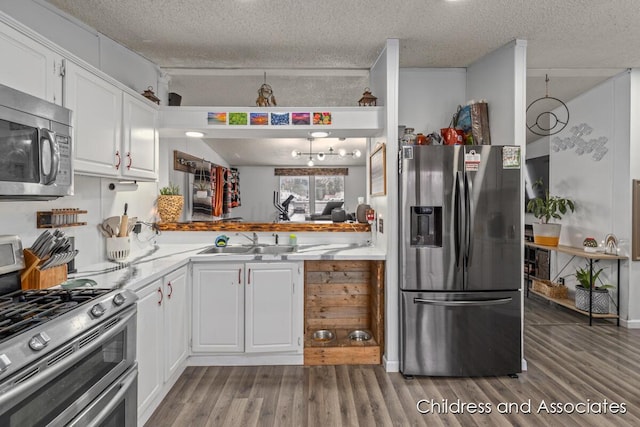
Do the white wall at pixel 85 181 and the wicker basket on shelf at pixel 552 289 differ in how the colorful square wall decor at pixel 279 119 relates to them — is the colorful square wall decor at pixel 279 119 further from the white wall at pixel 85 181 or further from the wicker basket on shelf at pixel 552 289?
the wicker basket on shelf at pixel 552 289

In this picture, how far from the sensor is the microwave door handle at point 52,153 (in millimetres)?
1509

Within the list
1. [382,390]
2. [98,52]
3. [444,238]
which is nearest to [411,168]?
[444,238]

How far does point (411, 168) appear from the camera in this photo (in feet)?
8.60

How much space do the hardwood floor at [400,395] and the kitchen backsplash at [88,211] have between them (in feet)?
3.76

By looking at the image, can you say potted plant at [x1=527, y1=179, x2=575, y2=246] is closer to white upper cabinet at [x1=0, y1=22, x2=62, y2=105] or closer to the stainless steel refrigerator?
the stainless steel refrigerator

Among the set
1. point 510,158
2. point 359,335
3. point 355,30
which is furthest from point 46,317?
point 510,158

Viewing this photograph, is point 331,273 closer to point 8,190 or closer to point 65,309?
point 65,309

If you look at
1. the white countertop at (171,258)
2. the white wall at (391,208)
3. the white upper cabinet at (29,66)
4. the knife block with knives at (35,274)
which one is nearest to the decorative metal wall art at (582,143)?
the white wall at (391,208)

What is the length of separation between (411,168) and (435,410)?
161cm

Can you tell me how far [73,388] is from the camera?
1371mm

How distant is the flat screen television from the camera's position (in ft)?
17.0

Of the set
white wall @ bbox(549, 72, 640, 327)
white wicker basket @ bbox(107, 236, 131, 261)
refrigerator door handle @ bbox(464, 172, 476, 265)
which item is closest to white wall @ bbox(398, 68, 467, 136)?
refrigerator door handle @ bbox(464, 172, 476, 265)

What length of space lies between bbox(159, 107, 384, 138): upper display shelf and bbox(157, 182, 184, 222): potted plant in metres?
0.60

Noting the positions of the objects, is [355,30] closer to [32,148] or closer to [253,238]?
[253,238]
